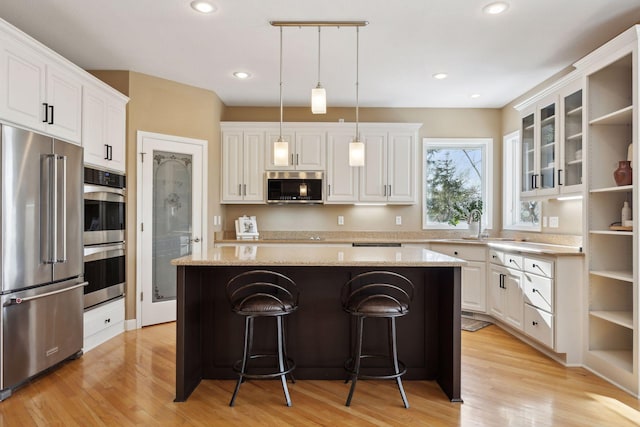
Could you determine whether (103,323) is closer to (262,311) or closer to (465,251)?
(262,311)

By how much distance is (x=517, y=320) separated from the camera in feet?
13.0

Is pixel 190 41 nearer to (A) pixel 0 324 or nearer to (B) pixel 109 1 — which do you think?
(B) pixel 109 1

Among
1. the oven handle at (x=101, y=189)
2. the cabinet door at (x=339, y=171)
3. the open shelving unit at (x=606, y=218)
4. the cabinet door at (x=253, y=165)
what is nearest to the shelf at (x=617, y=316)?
the open shelving unit at (x=606, y=218)

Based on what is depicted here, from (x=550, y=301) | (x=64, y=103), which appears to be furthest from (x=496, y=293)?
(x=64, y=103)

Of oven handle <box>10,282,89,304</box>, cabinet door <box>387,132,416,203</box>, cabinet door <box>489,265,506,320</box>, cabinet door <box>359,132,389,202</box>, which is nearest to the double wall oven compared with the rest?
oven handle <box>10,282,89,304</box>

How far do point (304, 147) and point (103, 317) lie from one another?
296cm

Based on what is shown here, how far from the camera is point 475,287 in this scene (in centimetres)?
477

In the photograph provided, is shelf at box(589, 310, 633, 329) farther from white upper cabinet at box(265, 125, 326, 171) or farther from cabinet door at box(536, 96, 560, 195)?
white upper cabinet at box(265, 125, 326, 171)

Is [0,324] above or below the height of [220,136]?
below

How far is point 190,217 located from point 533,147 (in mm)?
3763

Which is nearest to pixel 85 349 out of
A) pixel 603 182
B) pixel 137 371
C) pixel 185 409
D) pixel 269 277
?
pixel 137 371

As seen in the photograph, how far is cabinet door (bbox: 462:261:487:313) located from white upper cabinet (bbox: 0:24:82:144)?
13.6ft

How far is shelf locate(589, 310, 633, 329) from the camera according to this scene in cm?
294

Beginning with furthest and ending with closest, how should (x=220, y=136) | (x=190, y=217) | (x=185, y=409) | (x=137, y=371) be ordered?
1. (x=220, y=136)
2. (x=190, y=217)
3. (x=137, y=371)
4. (x=185, y=409)
